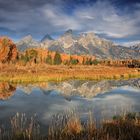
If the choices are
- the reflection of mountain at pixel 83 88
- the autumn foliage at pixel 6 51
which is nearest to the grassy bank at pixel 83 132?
the reflection of mountain at pixel 83 88

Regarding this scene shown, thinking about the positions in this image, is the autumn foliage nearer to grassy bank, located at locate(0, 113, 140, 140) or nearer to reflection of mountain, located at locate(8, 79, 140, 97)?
reflection of mountain, located at locate(8, 79, 140, 97)

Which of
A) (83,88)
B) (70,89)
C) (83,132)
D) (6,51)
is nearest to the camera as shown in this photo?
(83,132)

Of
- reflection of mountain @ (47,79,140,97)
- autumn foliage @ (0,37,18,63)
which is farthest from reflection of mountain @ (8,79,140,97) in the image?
autumn foliage @ (0,37,18,63)

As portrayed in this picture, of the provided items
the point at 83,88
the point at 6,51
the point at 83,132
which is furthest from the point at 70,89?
the point at 6,51

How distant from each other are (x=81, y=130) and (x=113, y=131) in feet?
4.02

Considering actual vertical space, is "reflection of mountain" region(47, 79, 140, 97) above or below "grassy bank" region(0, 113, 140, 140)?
below

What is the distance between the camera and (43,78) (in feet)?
136

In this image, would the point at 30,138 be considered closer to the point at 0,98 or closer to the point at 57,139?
the point at 57,139

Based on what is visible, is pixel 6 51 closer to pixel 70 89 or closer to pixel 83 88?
pixel 83 88

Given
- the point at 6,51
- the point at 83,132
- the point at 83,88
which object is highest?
the point at 6,51

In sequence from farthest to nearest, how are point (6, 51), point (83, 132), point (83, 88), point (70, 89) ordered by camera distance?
point (6, 51) < point (83, 88) < point (70, 89) < point (83, 132)

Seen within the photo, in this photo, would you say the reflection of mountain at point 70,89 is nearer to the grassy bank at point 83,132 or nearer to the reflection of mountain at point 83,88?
the reflection of mountain at point 83,88

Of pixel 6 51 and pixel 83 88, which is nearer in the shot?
pixel 83 88

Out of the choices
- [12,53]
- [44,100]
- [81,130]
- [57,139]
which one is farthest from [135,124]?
[12,53]
